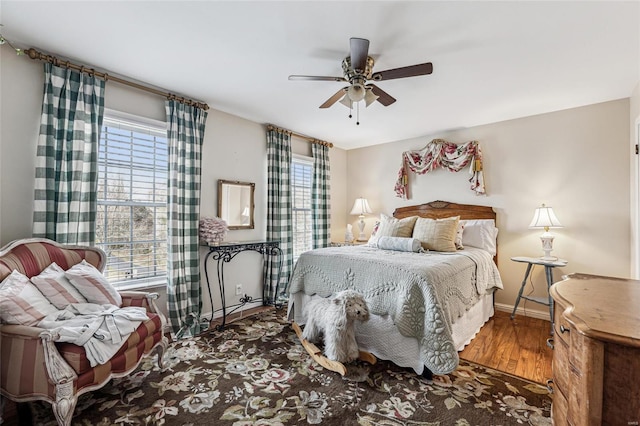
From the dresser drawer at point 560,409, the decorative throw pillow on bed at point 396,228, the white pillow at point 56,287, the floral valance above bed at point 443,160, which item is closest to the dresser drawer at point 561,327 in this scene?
the dresser drawer at point 560,409

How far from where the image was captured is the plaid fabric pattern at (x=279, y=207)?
4059 millimetres

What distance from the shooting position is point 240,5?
177 cm

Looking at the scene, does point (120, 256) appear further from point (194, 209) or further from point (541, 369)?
point (541, 369)

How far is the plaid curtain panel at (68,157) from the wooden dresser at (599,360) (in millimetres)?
3254

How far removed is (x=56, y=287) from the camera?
1.94 metres

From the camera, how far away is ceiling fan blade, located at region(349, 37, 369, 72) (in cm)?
188

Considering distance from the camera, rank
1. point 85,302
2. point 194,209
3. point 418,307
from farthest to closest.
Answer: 1. point 194,209
2. point 418,307
3. point 85,302

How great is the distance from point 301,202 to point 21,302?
3464 millimetres

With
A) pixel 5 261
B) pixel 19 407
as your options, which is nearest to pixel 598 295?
→ pixel 19 407

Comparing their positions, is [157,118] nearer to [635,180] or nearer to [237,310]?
[237,310]

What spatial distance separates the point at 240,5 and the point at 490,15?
160 centimetres

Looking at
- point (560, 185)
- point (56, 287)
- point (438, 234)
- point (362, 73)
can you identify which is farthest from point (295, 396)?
point (560, 185)

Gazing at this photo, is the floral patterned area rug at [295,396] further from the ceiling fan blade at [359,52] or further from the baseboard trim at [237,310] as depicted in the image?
the ceiling fan blade at [359,52]

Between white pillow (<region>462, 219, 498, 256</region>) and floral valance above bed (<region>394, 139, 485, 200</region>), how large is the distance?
19.2 inches
